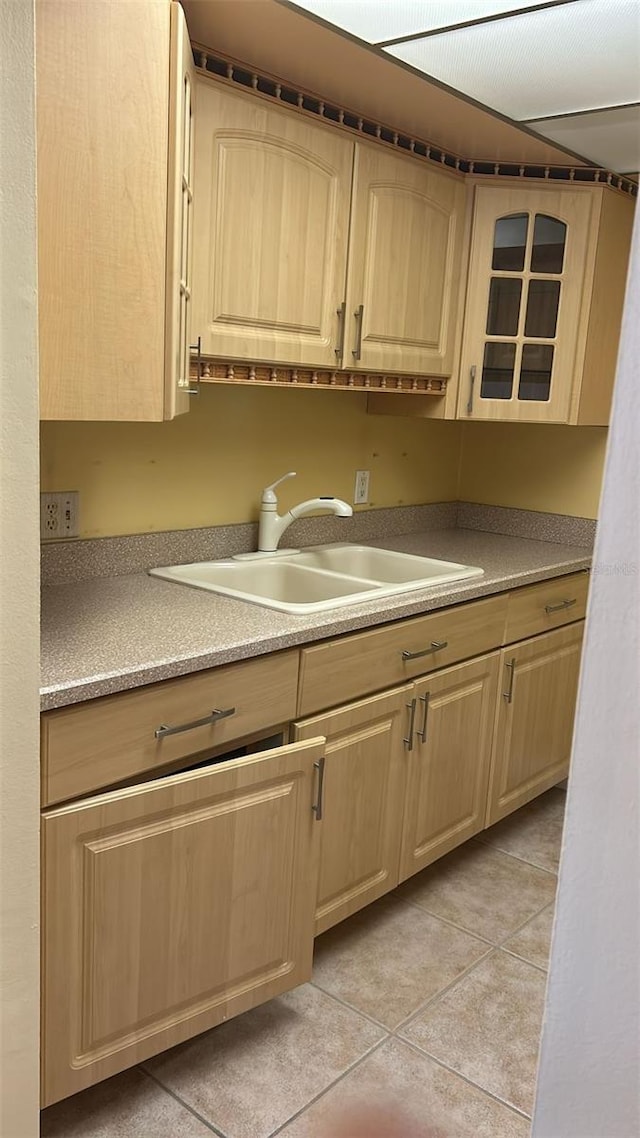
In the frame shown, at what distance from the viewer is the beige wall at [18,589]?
0.84 meters

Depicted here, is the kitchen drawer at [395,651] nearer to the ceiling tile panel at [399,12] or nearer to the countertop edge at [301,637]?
the countertop edge at [301,637]

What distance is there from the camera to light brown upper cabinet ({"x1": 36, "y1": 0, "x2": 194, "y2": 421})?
4.66 ft

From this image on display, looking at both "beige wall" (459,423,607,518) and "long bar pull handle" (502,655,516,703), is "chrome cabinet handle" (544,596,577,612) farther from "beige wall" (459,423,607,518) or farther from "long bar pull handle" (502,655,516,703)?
"beige wall" (459,423,607,518)

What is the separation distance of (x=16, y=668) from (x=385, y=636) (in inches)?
48.5

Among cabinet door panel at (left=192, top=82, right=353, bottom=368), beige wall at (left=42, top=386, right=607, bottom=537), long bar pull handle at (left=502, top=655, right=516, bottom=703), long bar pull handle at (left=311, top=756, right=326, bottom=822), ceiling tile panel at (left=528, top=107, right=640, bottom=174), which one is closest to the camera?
long bar pull handle at (left=311, top=756, right=326, bottom=822)

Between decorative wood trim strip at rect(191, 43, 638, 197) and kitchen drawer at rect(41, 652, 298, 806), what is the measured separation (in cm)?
124

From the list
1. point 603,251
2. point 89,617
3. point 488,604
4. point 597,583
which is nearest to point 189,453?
point 89,617

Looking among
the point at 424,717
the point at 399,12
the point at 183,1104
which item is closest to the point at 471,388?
the point at 424,717

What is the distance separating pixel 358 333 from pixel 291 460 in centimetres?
47

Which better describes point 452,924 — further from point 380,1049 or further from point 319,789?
point 319,789

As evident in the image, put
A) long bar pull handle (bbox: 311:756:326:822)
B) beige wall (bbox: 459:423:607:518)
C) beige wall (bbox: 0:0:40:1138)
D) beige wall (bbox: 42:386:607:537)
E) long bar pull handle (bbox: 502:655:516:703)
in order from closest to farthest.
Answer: beige wall (bbox: 0:0:40:1138) < long bar pull handle (bbox: 311:756:326:822) < beige wall (bbox: 42:386:607:537) < long bar pull handle (bbox: 502:655:516:703) < beige wall (bbox: 459:423:607:518)

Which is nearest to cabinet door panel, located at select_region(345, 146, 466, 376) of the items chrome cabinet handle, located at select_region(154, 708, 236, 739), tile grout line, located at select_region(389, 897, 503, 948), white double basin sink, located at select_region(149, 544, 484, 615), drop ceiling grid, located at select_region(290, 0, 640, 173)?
drop ceiling grid, located at select_region(290, 0, 640, 173)

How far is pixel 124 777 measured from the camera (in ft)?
5.06

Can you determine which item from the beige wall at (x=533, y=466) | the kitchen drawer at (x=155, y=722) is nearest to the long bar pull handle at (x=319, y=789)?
the kitchen drawer at (x=155, y=722)
